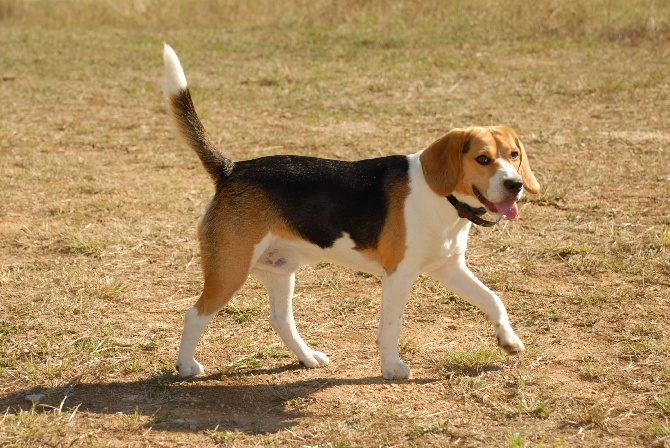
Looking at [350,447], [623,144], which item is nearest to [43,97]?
[623,144]

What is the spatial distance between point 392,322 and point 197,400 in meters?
1.08

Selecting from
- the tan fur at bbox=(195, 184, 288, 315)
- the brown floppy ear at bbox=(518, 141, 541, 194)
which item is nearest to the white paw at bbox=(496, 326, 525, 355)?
the brown floppy ear at bbox=(518, 141, 541, 194)

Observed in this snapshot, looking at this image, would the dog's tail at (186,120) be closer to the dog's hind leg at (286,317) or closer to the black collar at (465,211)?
the dog's hind leg at (286,317)

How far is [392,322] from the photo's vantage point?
4746 mm

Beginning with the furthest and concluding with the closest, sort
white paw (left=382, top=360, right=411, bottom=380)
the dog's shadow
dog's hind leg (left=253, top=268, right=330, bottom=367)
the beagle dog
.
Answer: dog's hind leg (left=253, top=268, right=330, bottom=367), white paw (left=382, top=360, right=411, bottom=380), the beagle dog, the dog's shadow

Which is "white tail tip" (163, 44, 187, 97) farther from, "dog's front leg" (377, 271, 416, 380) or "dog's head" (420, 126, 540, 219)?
"dog's front leg" (377, 271, 416, 380)

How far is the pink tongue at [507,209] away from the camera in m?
4.57

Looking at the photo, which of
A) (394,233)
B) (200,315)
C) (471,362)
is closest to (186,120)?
(200,315)

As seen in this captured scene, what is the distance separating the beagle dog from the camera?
4.68 meters

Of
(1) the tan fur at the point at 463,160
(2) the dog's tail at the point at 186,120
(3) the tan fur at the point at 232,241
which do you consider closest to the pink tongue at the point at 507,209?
(1) the tan fur at the point at 463,160

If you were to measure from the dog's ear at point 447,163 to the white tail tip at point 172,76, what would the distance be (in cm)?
145

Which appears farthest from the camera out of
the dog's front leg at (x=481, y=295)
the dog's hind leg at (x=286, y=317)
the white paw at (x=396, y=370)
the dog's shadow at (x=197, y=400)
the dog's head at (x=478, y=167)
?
the dog's hind leg at (x=286, y=317)

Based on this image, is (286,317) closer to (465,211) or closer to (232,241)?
(232,241)

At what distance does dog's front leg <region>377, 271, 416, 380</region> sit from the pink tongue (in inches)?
22.7
